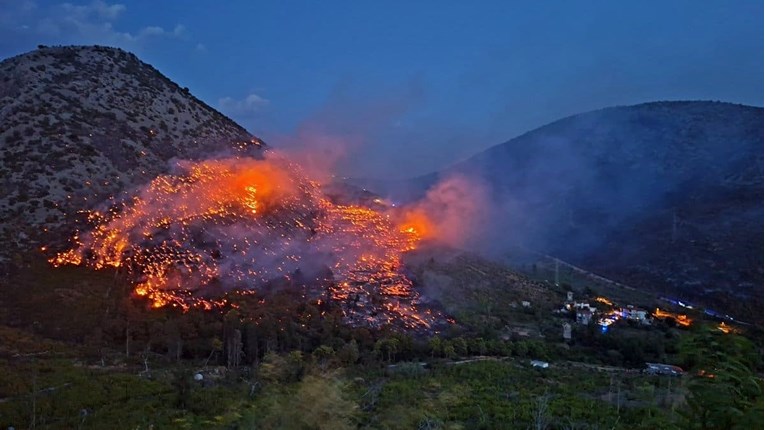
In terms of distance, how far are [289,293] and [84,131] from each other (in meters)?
17.1

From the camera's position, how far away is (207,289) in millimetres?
23688

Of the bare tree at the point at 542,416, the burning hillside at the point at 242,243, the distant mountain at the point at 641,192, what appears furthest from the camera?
the distant mountain at the point at 641,192

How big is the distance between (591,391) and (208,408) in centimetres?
1076

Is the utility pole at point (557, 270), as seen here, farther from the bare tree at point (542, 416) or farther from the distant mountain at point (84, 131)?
the bare tree at point (542, 416)

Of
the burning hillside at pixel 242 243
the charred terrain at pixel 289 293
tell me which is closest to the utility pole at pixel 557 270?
the charred terrain at pixel 289 293

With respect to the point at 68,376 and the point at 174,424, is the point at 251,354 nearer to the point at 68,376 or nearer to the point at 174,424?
the point at 68,376

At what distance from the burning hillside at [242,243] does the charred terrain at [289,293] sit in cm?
13

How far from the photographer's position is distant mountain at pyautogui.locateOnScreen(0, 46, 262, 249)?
27.3m

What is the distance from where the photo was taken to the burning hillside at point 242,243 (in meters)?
23.9

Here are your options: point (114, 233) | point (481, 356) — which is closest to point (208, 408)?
point (481, 356)

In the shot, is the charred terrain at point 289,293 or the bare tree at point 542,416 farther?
the charred terrain at point 289,293

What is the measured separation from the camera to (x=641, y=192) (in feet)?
204

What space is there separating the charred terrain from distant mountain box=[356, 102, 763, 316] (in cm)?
44

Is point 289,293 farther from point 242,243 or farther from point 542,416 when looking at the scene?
point 542,416
